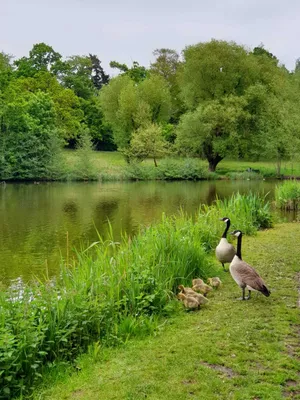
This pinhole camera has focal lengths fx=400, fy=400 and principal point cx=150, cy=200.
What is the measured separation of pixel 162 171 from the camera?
51906 mm

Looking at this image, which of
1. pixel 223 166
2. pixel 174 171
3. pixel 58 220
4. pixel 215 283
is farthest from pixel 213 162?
pixel 215 283

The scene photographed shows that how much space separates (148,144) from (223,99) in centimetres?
1152

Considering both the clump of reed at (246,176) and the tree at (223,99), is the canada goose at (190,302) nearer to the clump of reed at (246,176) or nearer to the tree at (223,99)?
the clump of reed at (246,176)

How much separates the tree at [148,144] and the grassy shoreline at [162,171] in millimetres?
2109

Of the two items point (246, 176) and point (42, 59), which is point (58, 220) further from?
point (42, 59)

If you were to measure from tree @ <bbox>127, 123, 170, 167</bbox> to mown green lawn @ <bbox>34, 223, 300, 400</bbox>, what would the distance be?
158 ft

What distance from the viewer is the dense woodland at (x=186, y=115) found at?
1895 inches

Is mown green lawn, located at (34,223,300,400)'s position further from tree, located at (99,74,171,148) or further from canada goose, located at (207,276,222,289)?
tree, located at (99,74,171,148)

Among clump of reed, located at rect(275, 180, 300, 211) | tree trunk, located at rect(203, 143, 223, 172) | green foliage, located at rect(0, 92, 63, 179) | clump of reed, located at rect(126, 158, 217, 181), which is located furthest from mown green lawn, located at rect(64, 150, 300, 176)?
clump of reed, located at rect(275, 180, 300, 211)

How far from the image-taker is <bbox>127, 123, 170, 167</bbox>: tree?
54.5m

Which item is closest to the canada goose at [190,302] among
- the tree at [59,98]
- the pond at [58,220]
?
the pond at [58,220]

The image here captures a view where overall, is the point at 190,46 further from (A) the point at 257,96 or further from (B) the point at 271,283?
(B) the point at 271,283

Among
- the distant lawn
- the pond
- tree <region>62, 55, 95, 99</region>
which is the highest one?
tree <region>62, 55, 95, 99</region>

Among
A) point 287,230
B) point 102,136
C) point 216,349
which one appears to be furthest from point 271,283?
point 102,136
